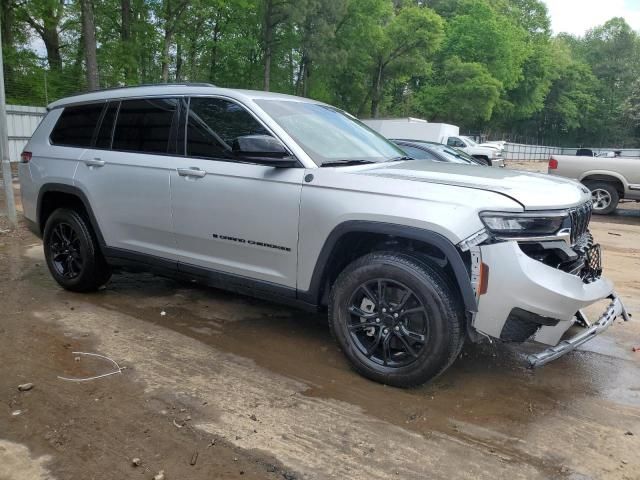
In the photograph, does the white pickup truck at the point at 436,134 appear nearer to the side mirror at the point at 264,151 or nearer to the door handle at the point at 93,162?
the door handle at the point at 93,162

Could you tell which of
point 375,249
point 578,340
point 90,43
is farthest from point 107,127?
point 90,43

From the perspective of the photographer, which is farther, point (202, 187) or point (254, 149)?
point (202, 187)

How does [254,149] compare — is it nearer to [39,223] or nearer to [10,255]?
[39,223]

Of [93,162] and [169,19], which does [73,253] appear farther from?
[169,19]

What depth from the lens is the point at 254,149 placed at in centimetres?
362

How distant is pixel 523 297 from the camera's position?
3012 mm

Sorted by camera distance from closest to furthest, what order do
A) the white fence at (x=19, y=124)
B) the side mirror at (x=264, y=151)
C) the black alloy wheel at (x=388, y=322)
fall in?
1. the black alloy wheel at (x=388, y=322)
2. the side mirror at (x=264, y=151)
3. the white fence at (x=19, y=124)

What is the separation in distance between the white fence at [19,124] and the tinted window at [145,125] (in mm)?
13813

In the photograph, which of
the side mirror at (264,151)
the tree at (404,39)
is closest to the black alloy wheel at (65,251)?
the side mirror at (264,151)

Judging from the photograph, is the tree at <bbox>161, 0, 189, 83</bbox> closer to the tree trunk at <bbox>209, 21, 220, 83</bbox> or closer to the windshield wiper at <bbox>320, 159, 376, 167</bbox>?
the tree trunk at <bbox>209, 21, 220, 83</bbox>

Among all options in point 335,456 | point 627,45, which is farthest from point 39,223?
point 627,45

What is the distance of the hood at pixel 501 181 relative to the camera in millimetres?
3230

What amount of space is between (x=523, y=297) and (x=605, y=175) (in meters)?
11.1

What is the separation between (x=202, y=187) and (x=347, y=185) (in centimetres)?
123
